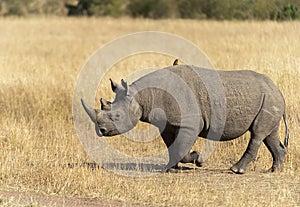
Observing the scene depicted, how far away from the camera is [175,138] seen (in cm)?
967

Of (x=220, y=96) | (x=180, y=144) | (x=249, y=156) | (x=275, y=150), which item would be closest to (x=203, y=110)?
(x=220, y=96)

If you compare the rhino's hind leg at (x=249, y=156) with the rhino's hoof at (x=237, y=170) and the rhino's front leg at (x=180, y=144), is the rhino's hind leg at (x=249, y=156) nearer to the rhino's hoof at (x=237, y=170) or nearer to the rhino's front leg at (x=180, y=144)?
the rhino's hoof at (x=237, y=170)

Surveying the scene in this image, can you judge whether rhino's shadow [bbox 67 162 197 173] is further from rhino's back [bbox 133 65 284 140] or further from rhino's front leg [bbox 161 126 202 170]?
rhino's back [bbox 133 65 284 140]

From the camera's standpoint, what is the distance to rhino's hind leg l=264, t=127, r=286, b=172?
32.4 feet

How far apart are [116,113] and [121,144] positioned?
2725 millimetres

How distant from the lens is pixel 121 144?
1190 cm

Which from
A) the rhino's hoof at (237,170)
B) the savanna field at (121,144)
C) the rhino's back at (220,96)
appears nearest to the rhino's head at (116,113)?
the rhino's back at (220,96)

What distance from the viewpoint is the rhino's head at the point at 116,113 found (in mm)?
9219

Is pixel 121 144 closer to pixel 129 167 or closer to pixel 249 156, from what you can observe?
pixel 129 167

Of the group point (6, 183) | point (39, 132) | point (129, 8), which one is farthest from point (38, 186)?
point (129, 8)

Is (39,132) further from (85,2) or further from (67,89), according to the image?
(85,2)

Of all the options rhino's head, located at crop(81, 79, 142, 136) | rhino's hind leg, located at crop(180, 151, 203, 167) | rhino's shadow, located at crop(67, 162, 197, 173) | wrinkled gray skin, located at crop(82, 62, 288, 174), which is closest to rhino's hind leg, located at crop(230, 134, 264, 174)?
wrinkled gray skin, located at crop(82, 62, 288, 174)

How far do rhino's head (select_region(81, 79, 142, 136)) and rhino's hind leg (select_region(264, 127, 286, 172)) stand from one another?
1.93 m

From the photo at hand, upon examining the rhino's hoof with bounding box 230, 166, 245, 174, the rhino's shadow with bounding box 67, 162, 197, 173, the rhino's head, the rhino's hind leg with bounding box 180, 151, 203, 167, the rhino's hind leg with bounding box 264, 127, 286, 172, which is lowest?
the rhino's shadow with bounding box 67, 162, 197, 173
